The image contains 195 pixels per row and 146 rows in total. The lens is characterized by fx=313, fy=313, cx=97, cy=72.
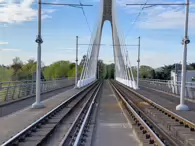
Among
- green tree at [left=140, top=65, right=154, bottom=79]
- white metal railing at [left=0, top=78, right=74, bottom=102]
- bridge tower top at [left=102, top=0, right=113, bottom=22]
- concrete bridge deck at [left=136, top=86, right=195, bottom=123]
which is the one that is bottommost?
concrete bridge deck at [left=136, top=86, right=195, bottom=123]

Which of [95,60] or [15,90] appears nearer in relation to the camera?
[15,90]

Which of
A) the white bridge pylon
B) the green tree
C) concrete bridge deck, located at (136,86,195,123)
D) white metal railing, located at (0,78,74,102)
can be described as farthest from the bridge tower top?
concrete bridge deck, located at (136,86,195,123)

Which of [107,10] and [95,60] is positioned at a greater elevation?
[107,10]

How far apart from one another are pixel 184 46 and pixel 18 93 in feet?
36.8

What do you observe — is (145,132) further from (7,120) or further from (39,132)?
(7,120)

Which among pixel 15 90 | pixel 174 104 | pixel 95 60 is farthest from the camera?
pixel 95 60

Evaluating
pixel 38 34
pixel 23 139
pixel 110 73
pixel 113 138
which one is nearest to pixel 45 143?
pixel 23 139

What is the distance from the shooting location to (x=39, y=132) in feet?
29.0

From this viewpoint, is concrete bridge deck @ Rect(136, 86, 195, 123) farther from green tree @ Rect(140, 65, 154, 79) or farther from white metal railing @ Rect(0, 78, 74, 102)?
green tree @ Rect(140, 65, 154, 79)

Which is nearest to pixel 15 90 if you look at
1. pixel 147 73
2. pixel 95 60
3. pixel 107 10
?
pixel 95 60

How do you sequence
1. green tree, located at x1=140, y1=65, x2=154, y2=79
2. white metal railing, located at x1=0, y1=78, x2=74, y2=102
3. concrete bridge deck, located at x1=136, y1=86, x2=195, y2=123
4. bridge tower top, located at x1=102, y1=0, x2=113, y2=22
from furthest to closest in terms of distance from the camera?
green tree, located at x1=140, y1=65, x2=154, y2=79
bridge tower top, located at x1=102, y1=0, x2=113, y2=22
white metal railing, located at x1=0, y1=78, x2=74, y2=102
concrete bridge deck, located at x1=136, y1=86, x2=195, y2=123

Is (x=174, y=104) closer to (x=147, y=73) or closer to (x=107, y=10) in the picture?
(x=107, y=10)

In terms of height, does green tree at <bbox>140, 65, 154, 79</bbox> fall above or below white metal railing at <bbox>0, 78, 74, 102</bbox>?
above

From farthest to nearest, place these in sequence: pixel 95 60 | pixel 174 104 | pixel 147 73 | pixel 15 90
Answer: pixel 147 73 → pixel 95 60 → pixel 15 90 → pixel 174 104
